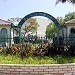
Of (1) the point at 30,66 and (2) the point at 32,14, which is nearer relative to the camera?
(1) the point at 30,66

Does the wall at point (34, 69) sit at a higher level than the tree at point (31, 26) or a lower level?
lower

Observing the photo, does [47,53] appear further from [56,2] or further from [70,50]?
[56,2]

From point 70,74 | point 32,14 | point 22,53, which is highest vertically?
point 32,14

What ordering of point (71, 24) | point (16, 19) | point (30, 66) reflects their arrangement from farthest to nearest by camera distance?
point (16, 19) → point (71, 24) → point (30, 66)

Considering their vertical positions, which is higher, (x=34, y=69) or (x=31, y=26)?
(x=31, y=26)

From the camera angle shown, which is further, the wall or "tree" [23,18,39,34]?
"tree" [23,18,39,34]

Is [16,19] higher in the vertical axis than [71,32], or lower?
higher

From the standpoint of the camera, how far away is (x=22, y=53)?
888cm

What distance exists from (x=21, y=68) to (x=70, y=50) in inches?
126

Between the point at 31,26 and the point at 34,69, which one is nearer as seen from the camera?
the point at 34,69

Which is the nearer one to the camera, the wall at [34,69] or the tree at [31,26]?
the wall at [34,69]

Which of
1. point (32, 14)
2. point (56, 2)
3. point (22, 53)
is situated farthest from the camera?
point (32, 14)

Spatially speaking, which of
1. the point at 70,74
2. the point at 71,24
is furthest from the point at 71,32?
the point at 70,74

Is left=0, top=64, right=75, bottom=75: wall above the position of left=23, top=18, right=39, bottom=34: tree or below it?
below
